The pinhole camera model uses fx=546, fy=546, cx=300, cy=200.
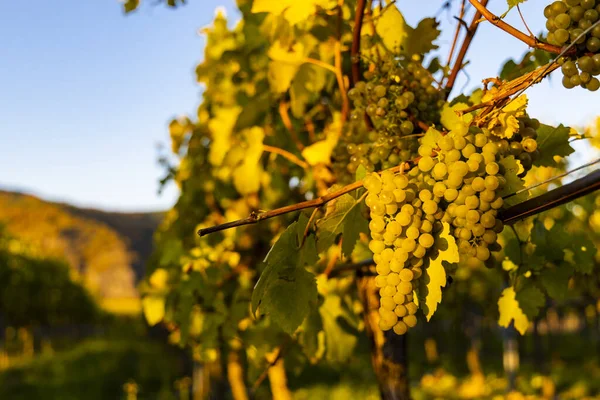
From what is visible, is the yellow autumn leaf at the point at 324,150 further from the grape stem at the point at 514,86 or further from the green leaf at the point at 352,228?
the grape stem at the point at 514,86

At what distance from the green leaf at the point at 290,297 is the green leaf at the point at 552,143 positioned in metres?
0.70

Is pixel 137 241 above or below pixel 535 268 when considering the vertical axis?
above

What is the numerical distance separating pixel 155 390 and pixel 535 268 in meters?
14.6

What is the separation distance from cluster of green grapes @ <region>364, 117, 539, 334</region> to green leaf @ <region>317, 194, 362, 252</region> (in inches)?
6.8

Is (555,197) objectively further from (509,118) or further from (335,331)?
(335,331)

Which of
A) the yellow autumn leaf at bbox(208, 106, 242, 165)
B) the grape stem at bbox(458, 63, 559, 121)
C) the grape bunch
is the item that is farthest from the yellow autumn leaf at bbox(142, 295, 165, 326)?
the grape stem at bbox(458, 63, 559, 121)

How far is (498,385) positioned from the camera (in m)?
11.6

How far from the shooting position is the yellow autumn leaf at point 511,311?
1.71 metres

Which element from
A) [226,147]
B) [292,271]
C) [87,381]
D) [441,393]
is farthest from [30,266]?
[292,271]

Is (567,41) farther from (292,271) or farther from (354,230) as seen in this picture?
(292,271)

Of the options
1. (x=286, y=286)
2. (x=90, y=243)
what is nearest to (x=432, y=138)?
(x=286, y=286)

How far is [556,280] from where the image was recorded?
1726mm

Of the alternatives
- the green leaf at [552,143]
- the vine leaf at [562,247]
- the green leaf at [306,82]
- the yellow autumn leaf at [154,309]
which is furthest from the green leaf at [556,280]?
the yellow autumn leaf at [154,309]

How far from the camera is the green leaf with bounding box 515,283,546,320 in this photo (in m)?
1.68
